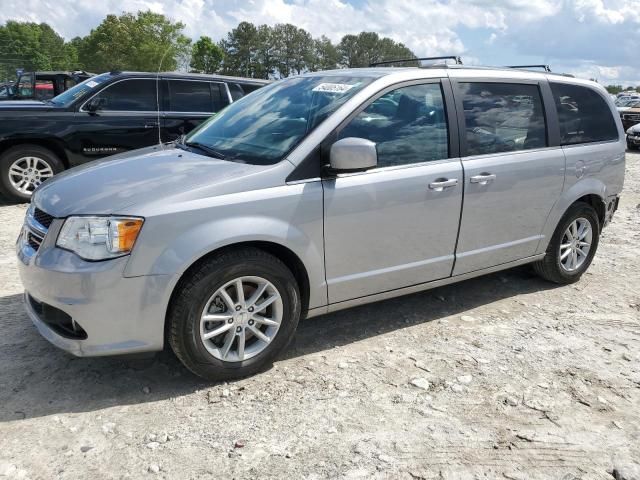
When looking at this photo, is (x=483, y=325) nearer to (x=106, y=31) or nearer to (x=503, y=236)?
(x=503, y=236)

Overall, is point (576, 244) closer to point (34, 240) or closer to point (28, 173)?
point (34, 240)

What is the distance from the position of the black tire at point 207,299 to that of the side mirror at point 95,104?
17.9 feet

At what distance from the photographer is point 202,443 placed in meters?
2.73

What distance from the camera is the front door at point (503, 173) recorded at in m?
4.00

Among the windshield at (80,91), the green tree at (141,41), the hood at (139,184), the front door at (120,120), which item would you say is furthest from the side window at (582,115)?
the green tree at (141,41)

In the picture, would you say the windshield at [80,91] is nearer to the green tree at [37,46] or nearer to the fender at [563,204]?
the fender at [563,204]

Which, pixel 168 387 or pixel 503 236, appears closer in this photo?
pixel 168 387

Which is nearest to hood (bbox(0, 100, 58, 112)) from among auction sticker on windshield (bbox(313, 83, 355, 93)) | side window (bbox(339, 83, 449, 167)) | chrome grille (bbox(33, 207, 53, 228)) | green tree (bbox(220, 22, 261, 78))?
chrome grille (bbox(33, 207, 53, 228))

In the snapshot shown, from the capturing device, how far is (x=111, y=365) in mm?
3428

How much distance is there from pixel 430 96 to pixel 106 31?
6395cm

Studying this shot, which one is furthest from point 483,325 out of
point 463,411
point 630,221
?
point 630,221

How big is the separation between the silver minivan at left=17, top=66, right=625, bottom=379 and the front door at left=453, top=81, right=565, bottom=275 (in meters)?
0.01

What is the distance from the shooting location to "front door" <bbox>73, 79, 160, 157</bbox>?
7551 mm

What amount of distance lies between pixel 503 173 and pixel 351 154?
1449 mm
